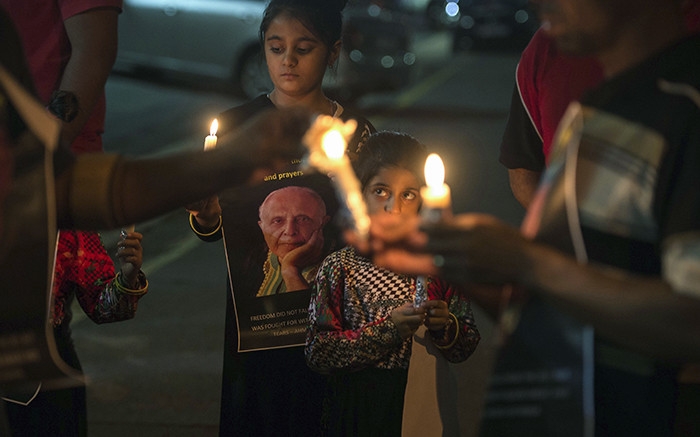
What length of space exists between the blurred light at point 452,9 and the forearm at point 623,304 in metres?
24.1

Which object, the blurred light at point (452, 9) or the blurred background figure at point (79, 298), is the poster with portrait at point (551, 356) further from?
the blurred light at point (452, 9)

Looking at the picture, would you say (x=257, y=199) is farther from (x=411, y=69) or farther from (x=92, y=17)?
(x=411, y=69)

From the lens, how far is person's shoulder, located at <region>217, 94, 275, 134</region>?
13.0ft

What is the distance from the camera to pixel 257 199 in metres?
3.84

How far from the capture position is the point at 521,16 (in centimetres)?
2498

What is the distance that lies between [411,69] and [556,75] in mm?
14320

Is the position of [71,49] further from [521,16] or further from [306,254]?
[521,16]

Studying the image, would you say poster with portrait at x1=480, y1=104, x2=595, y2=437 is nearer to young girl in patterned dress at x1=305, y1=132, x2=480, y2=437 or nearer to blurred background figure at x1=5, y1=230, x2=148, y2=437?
young girl in patterned dress at x1=305, y1=132, x2=480, y2=437

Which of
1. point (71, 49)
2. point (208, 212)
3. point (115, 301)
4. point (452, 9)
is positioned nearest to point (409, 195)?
point (208, 212)

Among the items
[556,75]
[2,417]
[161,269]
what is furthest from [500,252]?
[161,269]

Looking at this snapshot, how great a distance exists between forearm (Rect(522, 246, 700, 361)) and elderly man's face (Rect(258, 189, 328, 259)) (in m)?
1.88

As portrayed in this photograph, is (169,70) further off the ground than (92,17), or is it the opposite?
(169,70)

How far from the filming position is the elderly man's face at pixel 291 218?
3801mm

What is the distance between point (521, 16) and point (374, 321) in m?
22.4
